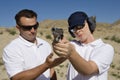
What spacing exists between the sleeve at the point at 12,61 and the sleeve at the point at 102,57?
1.15 metres

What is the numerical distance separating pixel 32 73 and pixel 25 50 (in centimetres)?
71

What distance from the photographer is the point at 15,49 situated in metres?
4.65

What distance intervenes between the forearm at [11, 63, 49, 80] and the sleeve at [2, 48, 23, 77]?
147mm

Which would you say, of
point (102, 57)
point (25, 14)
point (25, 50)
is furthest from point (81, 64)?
point (25, 14)

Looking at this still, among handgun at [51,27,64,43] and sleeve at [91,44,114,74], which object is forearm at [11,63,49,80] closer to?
sleeve at [91,44,114,74]

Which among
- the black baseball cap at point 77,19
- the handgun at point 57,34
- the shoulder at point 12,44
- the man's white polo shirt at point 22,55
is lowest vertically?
the man's white polo shirt at point 22,55

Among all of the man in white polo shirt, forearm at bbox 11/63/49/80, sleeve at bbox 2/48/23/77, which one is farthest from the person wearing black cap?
sleeve at bbox 2/48/23/77

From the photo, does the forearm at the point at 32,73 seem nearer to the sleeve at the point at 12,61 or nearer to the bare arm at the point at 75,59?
the sleeve at the point at 12,61

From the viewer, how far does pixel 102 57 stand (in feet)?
12.6

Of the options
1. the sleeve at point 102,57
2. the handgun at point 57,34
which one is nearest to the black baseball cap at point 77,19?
the sleeve at point 102,57

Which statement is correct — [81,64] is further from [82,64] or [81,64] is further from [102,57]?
[102,57]

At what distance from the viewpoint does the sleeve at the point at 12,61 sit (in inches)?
178

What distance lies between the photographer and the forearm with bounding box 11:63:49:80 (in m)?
4.04

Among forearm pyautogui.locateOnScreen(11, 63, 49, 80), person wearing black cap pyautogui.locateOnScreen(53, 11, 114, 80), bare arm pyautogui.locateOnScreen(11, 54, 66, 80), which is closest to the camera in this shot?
person wearing black cap pyautogui.locateOnScreen(53, 11, 114, 80)
